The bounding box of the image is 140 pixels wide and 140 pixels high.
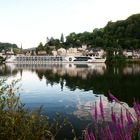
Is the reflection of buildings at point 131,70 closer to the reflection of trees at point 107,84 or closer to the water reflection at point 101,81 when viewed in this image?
the water reflection at point 101,81

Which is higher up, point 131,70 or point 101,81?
point 101,81

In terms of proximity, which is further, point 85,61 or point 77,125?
point 85,61

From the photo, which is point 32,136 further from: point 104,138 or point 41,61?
point 41,61

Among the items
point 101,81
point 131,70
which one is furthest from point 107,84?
point 131,70

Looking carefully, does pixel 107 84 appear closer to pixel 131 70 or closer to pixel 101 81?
pixel 101 81

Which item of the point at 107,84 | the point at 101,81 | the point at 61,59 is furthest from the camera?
the point at 61,59

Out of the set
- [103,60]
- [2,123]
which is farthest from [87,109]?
[103,60]

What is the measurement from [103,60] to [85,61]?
1015 cm

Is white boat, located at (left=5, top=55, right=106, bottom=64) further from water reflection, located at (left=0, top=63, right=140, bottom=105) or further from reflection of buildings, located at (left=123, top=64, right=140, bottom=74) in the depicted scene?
water reflection, located at (left=0, top=63, right=140, bottom=105)

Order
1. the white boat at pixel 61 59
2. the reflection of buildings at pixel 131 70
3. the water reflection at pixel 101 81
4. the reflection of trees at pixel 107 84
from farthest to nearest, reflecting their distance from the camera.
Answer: the white boat at pixel 61 59
the reflection of buildings at pixel 131 70
the water reflection at pixel 101 81
the reflection of trees at pixel 107 84

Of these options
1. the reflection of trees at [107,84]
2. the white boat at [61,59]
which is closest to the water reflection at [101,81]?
the reflection of trees at [107,84]

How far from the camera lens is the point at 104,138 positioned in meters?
3.33

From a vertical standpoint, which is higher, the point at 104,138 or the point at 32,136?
the point at 104,138

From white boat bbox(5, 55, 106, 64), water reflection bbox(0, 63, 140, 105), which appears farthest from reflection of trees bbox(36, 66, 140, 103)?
white boat bbox(5, 55, 106, 64)
